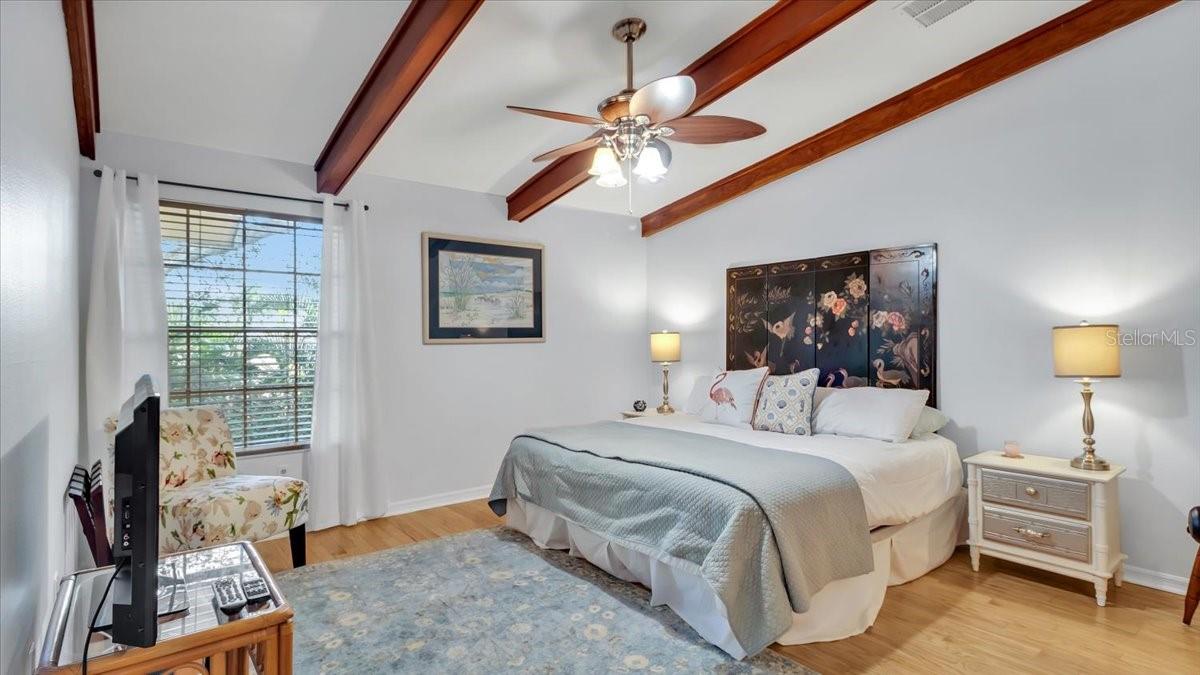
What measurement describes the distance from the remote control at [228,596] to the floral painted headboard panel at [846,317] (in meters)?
3.62

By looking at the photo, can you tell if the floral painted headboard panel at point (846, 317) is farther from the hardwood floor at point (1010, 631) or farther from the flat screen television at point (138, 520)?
the flat screen television at point (138, 520)

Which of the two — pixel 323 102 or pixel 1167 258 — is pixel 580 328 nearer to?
pixel 323 102

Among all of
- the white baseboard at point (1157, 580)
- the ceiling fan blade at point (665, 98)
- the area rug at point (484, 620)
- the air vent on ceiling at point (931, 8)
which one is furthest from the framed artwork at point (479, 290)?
the white baseboard at point (1157, 580)

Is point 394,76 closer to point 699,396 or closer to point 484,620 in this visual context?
point 484,620

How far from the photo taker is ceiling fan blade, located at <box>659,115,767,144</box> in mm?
2682

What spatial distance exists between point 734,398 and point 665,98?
2196 mm

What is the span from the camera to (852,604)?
96.8 inches

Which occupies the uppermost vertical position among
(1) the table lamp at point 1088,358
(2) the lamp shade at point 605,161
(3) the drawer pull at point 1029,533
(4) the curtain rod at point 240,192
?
(4) the curtain rod at point 240,192

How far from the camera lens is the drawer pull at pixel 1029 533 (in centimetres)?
286

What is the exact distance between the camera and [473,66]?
2984 mm

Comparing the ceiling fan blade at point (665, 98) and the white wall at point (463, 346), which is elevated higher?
the ceiling fan blade at point (665, 98)

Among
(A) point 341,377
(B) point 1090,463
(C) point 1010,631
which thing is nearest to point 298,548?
(A) point 341,377

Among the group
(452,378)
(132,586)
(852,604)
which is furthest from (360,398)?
(852,604)

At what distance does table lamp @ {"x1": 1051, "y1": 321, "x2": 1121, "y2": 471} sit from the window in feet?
14.2
